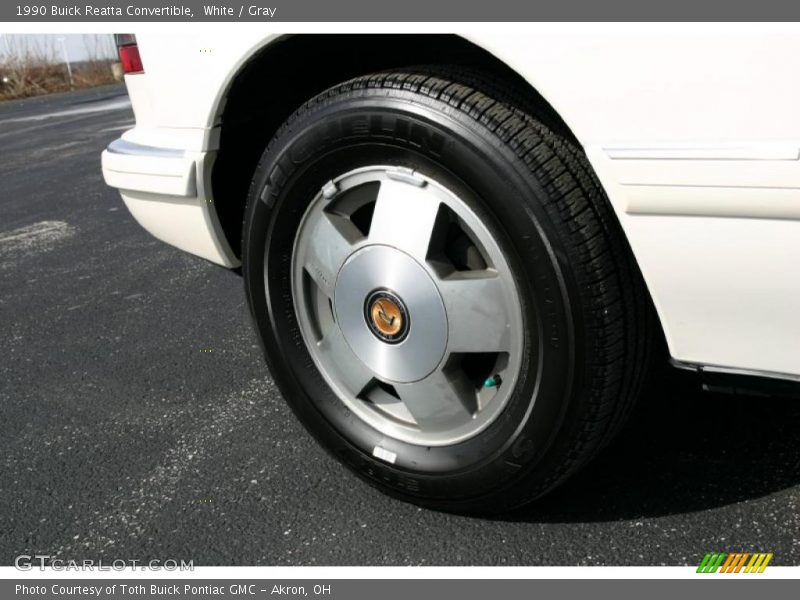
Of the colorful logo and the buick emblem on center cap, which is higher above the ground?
the buick emblem on center cap

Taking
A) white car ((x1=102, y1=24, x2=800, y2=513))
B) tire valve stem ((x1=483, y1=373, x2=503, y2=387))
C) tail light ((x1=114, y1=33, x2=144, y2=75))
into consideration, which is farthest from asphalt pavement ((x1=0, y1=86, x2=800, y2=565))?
tail light ((x1=114, y1=33, x2=144, y2=75))

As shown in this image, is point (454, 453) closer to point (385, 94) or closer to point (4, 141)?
point (385, 94)

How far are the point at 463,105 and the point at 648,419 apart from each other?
1.07 meters

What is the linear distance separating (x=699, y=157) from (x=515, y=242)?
39cm

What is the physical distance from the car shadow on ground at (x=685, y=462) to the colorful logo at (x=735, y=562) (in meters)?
0.16

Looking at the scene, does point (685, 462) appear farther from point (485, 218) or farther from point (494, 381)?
point (485, 218)

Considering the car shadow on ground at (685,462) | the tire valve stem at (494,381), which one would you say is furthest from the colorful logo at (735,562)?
the tire valve stem at (494,381)

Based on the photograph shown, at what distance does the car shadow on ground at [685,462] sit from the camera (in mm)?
1860

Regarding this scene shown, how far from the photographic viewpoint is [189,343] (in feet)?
9.86

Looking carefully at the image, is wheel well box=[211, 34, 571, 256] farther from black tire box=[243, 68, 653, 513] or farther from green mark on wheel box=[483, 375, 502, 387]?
green mark on wheel box=[483, 375, 502, 387]

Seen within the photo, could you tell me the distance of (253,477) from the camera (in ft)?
6.98

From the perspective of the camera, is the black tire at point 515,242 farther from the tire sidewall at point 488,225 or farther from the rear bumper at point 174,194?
the rear bumper at point 174,194

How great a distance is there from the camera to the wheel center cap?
1752 millimetres
